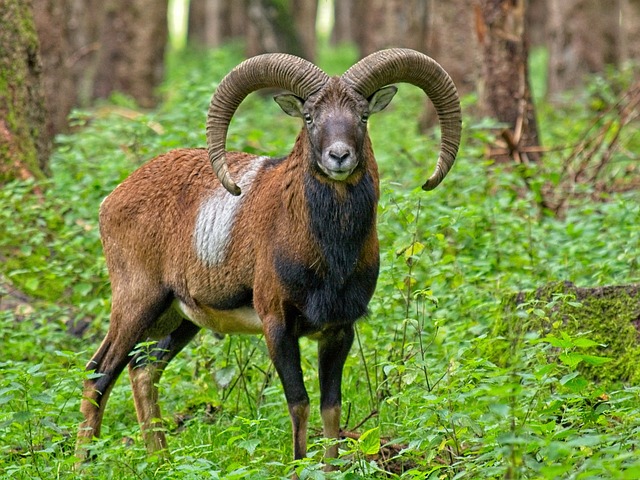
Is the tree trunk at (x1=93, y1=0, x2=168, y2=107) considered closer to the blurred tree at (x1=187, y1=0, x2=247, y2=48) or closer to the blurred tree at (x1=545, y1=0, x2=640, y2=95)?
the blurred tree at (x1=545, y1=0, x2=640, y2=95)

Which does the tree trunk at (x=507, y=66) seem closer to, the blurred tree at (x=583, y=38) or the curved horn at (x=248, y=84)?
the curved horn at (x=248, y=84)

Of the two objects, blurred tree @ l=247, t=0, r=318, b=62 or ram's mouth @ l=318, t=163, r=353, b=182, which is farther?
blurred tree @ l=247, t=0, r=318, b=62

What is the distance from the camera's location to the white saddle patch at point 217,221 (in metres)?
7.39

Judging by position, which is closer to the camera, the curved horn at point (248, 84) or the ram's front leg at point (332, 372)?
the ram's front leg at point (332, 372)

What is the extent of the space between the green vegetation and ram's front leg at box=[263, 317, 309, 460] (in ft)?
0.77

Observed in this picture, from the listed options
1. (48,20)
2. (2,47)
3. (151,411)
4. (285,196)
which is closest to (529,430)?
(285,196)

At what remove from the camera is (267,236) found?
23.2 feet

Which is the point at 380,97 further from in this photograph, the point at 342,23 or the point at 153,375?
the point at 342,23

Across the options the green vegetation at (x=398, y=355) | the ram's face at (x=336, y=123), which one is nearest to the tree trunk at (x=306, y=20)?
the green vegetation at (x=398, y=355)

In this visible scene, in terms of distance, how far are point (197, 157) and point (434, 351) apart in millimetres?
2254

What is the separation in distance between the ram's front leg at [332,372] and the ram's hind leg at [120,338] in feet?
4.29

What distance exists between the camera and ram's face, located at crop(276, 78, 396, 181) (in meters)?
6.61

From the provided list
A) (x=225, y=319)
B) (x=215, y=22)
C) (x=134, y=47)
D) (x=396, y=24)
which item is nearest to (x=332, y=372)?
(x=225, y=319)

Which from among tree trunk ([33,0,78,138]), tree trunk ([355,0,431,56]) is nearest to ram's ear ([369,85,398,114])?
tree trunk ([33,0,78,138])
